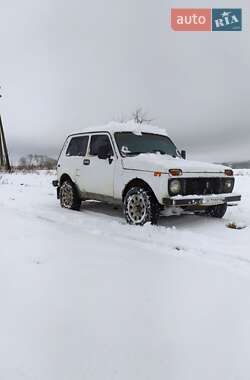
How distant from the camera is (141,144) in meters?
7.54

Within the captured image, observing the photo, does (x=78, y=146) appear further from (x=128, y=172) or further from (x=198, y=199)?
(x=198, y=199)

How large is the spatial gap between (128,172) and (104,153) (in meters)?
0.84

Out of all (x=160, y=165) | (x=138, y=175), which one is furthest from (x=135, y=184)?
(x=160, y=165)

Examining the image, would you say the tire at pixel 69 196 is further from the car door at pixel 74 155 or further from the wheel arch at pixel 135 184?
the wheel arch at pixel 135 184

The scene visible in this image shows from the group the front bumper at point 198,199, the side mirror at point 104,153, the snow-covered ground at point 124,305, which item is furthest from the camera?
the side mirror at point 104,153

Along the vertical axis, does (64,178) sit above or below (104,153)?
below

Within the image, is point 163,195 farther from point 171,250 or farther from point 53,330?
point 53,330

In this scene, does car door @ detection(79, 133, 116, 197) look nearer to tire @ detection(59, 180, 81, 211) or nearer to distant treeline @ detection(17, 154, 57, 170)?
tire @ detection(59, 180, 81, 211)

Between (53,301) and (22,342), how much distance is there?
0.63m

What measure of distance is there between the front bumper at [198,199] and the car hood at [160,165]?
0.46m

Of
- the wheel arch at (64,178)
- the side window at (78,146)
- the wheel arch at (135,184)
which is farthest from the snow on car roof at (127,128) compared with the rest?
the wheel arch at (135,184)

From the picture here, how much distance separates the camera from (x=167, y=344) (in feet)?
8.39

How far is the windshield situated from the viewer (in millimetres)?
7324

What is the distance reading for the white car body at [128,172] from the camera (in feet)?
20.5
